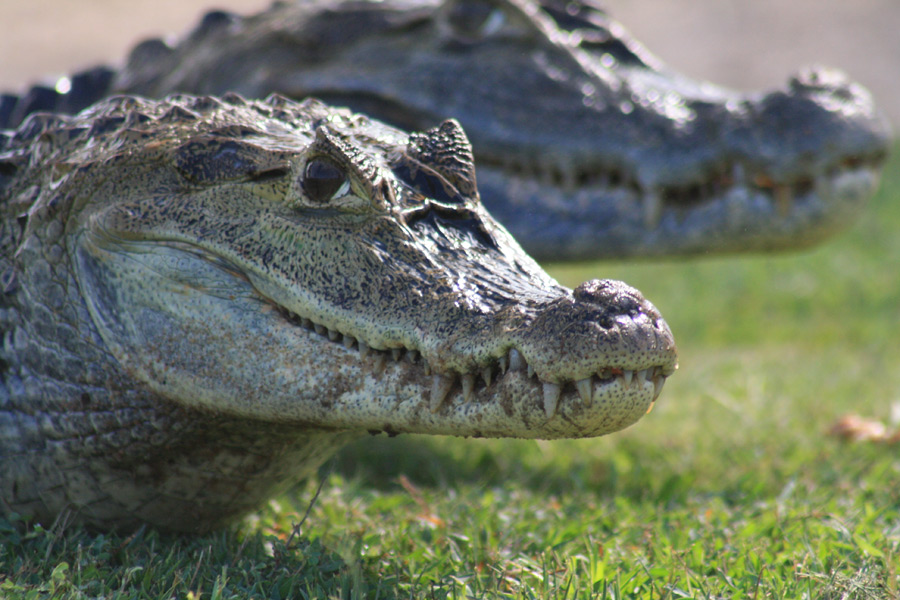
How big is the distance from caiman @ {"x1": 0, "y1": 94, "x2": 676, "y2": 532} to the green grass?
0.70 feet

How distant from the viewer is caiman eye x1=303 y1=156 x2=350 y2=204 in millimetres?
2117

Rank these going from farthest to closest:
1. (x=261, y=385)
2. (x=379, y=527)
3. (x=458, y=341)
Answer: (x=379, y=527), (x=261, y=385), (x=458, y=341)

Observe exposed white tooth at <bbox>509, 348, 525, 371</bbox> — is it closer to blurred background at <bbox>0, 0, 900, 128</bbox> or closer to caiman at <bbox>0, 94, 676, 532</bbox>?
caiman at <bbox>0, 94, 676, 532</bbox>

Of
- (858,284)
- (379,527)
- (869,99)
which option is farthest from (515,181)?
(858,284)

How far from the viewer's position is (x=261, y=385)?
2.03m

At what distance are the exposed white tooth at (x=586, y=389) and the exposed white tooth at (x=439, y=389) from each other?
0.26 m

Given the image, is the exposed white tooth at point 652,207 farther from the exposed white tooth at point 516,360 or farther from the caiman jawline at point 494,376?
the exposed white tooth at point 516,360

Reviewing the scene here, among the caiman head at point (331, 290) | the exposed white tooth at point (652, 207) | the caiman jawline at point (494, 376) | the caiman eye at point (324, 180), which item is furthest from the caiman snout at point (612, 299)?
the exposed white tooth at point (652, 207)

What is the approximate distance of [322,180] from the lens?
2131mm

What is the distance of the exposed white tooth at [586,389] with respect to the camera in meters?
1.73

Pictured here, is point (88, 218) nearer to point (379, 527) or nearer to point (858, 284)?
point (379, 527)

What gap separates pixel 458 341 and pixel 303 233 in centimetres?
52

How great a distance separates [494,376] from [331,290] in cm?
43

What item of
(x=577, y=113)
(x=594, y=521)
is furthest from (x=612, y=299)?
(x=577, y=113)
